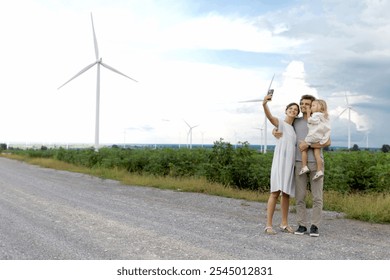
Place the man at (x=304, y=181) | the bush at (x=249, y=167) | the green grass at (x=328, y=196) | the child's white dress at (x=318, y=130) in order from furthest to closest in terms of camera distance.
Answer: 1. the bush at (x=249, y=167)
2. the green grass at (x=328, y=196)
3. the man at (x=304, y=181)
4. the child's white dress at (x=318, y=130)

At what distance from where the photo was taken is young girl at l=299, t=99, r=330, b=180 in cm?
669

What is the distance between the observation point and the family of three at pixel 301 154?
6750mm

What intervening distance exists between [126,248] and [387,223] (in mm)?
5368

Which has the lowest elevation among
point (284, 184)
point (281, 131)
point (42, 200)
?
point (42, 200)

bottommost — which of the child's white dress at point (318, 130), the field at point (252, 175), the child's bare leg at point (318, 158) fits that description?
the field at point (252, 175)

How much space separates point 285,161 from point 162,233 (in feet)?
7.48

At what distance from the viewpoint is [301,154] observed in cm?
696

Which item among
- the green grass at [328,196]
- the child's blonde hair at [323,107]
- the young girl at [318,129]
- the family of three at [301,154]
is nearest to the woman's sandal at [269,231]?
the family of three at [301,154]

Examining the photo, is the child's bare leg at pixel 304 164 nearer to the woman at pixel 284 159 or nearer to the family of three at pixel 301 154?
the family of three at pixel 301 154

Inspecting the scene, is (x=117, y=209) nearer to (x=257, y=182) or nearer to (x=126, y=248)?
(x=126, y=248)

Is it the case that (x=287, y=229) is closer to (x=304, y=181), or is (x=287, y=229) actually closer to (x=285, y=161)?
(x=304, y=181)

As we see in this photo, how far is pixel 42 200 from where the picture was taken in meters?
11.1

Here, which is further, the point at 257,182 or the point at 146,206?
the point at 257,182

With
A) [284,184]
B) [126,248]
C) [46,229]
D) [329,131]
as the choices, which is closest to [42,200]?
[46,229]
